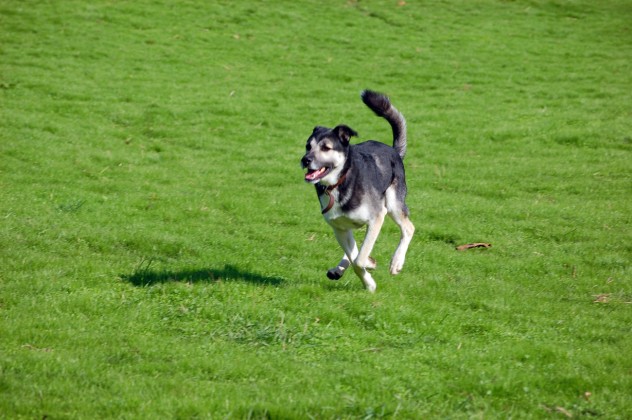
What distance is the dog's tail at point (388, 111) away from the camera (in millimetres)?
11875

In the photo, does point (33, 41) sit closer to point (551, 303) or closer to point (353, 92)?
point (353, 92)

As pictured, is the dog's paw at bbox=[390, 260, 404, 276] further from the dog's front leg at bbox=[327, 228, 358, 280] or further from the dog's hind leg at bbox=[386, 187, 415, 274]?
the dog's front leg at bbox=[327, 228, 358, 280]

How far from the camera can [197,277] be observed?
11.0 meters

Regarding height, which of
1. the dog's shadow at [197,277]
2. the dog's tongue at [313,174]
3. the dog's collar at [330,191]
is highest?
the dog's tongue at [313,174]

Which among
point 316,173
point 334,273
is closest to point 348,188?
point 316,173

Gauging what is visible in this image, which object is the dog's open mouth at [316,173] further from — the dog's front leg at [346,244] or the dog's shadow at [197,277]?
the dog's shadow at [197,277]

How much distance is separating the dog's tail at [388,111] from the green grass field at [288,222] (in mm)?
2012

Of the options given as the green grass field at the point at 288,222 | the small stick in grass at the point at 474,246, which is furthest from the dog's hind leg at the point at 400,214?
the small stick in grass at the point at 474,246

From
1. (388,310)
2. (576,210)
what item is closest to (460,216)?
(576,210)

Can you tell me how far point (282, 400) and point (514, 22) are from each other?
33.7m

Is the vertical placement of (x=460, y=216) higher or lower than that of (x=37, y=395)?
lower

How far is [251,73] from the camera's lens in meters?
28.8

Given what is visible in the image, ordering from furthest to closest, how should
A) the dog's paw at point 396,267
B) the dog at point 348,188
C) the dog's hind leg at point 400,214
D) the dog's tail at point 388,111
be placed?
the dog's tail at point 388,111 < the dog's hind leg at point 400,214 < the dog's paw at point 396,267 < the dog at point 348,188

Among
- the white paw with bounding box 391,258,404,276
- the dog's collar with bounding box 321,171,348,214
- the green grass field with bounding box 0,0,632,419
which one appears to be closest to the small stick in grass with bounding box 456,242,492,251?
the green grass field with bounding box 0,0,632,419
